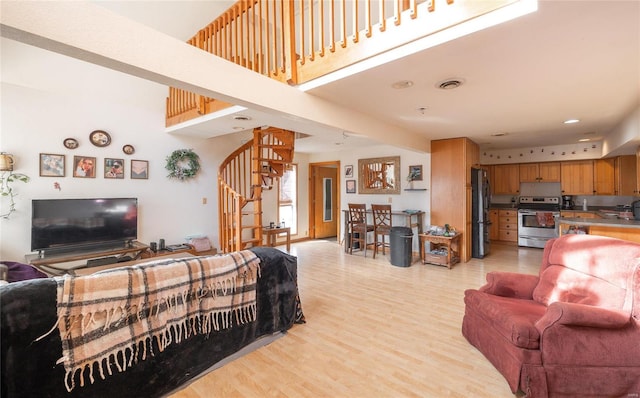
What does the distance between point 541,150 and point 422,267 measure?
4.21 metres

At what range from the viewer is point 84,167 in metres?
3.87

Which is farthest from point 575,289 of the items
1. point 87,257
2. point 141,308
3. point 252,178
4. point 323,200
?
point 323,200

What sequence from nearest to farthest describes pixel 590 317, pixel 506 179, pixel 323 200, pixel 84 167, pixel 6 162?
pixel 590 317
pixel 6 162
pixel 84 167
pixel 506 179
pixel 323 200

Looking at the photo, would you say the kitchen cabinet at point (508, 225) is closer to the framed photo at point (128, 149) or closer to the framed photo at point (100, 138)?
the framed photo at point (128, 149)

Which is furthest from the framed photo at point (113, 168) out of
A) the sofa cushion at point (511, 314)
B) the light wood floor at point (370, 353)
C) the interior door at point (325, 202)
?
the sofa cushion at point (511, 314)

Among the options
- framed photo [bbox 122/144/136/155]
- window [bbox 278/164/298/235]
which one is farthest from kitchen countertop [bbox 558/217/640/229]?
framed photo [bbox 122/144/136/155]

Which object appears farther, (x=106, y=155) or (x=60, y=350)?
(x=106, y=155)

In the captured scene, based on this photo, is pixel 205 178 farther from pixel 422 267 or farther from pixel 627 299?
pixel 627 299

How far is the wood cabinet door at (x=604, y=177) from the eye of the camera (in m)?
5.60

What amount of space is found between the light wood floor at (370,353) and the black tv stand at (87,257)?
253 centimetres

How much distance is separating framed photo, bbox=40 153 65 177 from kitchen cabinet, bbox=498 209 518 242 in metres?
8.31

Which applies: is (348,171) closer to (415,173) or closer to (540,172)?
Result: (415,173)

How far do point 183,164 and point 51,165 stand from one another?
1.67m

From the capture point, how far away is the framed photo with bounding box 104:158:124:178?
4068 millimetres
